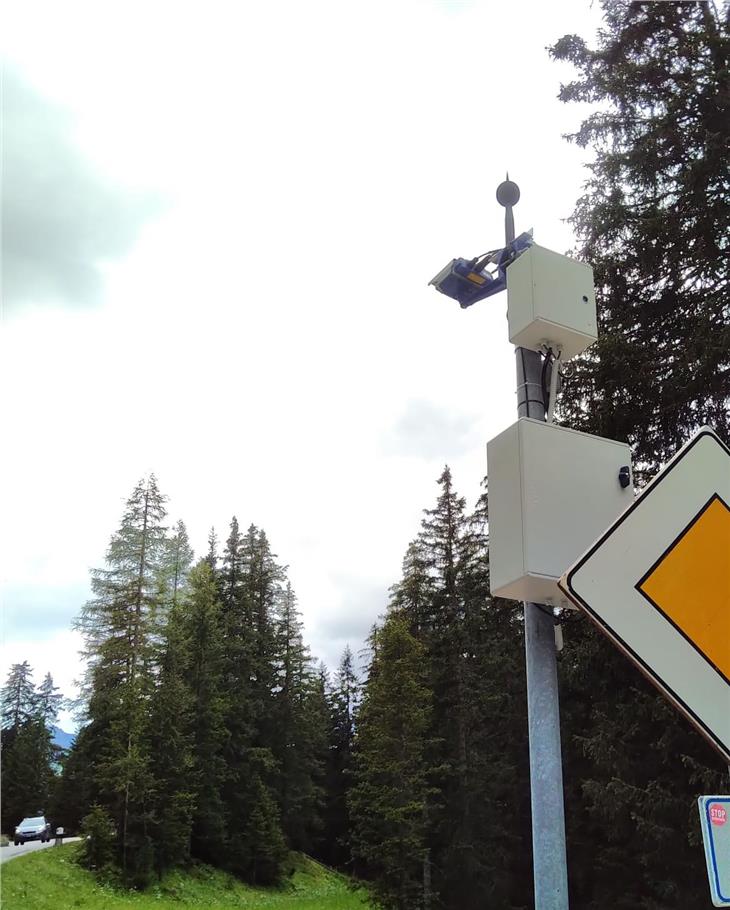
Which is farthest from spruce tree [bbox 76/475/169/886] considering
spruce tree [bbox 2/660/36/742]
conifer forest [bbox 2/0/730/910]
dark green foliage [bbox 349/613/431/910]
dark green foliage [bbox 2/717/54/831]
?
spruce tree [bbox 2/660/36/742]

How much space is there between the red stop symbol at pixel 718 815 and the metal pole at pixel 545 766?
756mm

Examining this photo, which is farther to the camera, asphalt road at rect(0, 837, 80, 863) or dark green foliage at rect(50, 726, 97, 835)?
dark green foliage at rect(50, 726, 97, 835)

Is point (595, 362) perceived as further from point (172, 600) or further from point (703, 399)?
point (172, 600)

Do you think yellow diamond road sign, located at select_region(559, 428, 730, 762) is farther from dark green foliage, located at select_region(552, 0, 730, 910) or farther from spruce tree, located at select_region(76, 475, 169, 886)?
spruce tree, located at select_region(76, 475, 169, 886)

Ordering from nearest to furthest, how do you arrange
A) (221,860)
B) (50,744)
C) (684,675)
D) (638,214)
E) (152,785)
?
(684,675)
(638,214)
(152,785)
(221,860)
(50,744)

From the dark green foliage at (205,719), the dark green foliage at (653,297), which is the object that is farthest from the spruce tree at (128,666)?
the dark green foliage at (653,297)

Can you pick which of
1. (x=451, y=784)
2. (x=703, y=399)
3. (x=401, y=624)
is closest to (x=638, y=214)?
(x=703, y=399)

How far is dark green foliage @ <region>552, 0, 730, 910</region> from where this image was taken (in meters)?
10.5

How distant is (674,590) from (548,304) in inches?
69.1

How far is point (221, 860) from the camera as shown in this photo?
Answer: 36.5m

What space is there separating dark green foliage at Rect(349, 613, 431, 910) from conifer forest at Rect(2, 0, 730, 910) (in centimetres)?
11

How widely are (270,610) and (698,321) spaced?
3882 cm

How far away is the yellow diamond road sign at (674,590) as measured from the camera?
196cm

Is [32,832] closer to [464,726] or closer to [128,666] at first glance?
[128,666]
